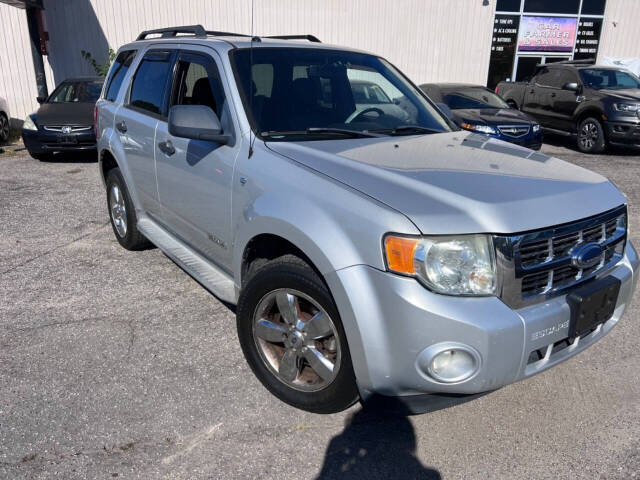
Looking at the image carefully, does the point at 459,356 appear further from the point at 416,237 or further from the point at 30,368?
the point at 30,368

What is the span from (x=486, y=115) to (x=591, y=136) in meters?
2.72

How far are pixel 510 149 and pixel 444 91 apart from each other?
8.08 metres

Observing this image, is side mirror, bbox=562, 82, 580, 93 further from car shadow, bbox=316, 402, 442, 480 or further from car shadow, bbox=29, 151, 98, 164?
car shadow, bbox=316, 402, 442, 480

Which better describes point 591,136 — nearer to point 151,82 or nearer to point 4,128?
point 151,82

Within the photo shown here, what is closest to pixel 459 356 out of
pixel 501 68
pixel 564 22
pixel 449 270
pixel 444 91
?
pixel 449 270

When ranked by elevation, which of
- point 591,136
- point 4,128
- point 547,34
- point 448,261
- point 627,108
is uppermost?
point 547,34

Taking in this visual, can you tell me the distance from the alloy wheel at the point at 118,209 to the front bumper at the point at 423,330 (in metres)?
3.22

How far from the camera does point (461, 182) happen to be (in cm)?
247

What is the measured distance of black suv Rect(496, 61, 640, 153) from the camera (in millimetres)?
10336

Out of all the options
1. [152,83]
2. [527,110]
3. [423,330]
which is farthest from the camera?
[527,110]

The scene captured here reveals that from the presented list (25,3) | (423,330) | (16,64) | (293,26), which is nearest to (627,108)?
(293,26)

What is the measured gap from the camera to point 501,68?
17.4 meters

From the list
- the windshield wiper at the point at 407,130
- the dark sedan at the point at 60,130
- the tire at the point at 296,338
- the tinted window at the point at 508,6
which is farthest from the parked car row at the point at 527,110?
the tire at the point at 296,338

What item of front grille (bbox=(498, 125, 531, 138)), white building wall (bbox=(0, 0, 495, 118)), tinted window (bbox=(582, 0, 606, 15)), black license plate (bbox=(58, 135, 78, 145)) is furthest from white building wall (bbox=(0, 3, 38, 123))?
tinted window (bbox=(582, 0, 606, 15))
